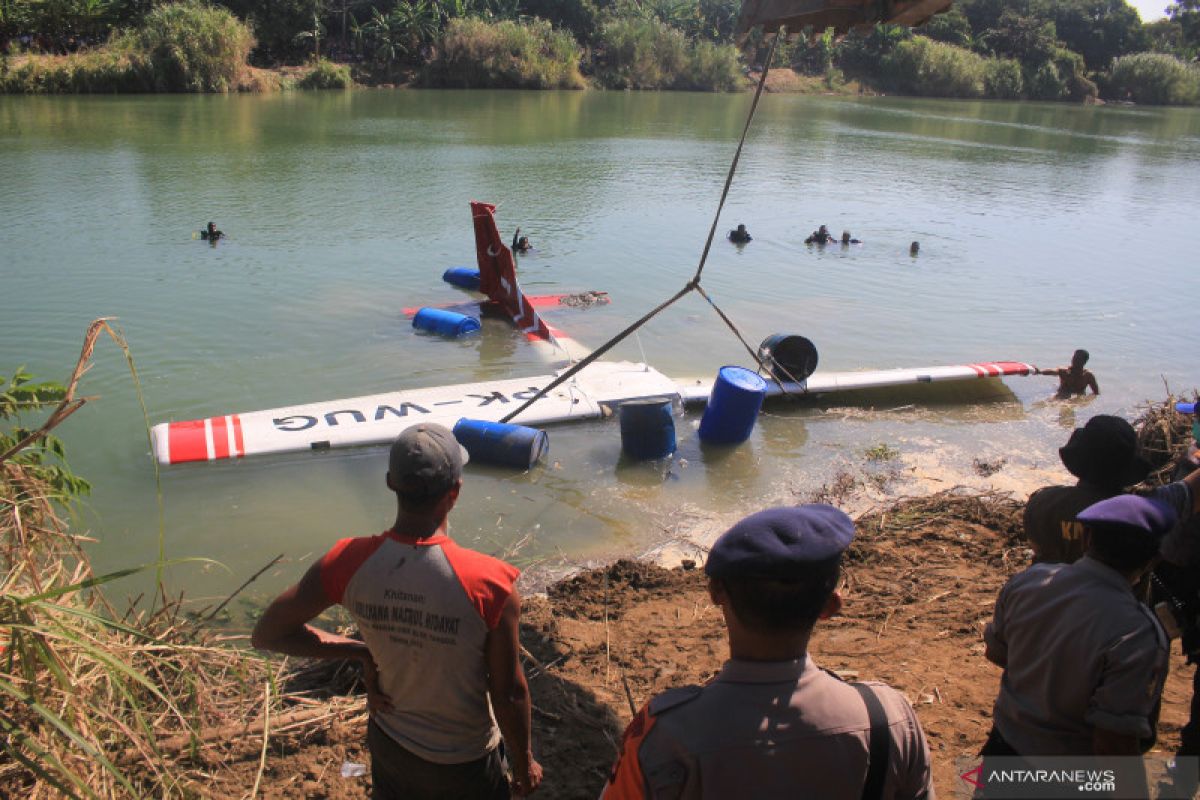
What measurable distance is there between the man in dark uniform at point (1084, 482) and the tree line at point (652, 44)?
4161 centimetres

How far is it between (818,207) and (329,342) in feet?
62.2

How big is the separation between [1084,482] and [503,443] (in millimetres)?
6318

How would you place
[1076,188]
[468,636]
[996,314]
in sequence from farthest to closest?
[1076,188] < [996,314] < [468,636]

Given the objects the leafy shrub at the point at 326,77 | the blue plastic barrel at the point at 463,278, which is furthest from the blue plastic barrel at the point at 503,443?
the leafy shrub at the point at 326,77

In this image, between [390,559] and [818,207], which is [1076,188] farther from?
[390,559]

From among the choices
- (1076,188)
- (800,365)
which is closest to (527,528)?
(800,365)

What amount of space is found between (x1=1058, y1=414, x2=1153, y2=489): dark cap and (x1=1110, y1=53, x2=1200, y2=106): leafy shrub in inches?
4131

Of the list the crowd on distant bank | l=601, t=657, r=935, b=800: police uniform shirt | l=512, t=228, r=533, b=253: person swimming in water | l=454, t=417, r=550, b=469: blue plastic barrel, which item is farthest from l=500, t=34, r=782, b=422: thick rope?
l=512, t=228, r=533, b=253: person swimming in water

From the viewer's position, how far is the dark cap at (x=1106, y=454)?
3.49 metres

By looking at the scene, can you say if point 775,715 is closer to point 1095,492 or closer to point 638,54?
point 1095,492

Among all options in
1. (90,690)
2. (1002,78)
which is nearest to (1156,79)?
(1002,78)

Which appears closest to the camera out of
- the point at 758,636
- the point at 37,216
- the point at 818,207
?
the point at 758,636

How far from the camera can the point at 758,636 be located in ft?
6.42

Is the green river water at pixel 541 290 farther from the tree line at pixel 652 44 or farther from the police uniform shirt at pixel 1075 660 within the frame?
the tree line at pixel 652 44
